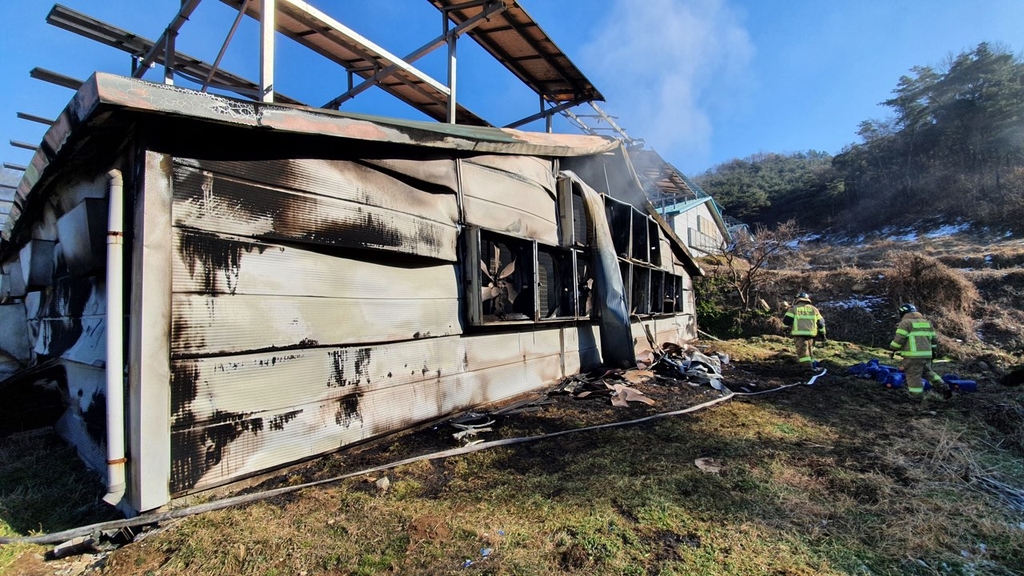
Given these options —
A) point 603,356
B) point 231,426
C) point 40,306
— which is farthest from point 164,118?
point 603,356

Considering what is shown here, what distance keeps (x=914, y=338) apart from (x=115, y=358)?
30.8 feet

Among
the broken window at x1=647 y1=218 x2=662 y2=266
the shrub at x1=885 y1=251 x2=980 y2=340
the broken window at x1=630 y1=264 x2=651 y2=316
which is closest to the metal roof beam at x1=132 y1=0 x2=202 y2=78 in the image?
the broken window at x1=630 y1=264 x2=651 y2=316

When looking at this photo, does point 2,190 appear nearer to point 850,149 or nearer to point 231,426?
point 231,426

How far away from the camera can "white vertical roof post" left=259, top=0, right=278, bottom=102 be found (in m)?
3.77

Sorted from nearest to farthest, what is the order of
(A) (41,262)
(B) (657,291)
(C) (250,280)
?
1. (C) (250,280)
2. (A) (41,262)
3. (B) (657,291)

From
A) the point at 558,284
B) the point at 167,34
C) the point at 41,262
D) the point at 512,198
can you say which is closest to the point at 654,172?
the point at 558,284

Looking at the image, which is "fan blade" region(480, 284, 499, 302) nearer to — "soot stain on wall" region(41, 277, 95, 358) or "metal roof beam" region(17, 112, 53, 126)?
"soot stain on wall" region(41, 277, 95, 358)

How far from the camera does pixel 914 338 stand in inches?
254

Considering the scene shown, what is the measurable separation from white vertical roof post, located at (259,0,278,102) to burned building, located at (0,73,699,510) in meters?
1.02

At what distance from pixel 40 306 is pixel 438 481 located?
4.75m

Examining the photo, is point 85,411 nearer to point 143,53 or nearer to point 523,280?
point 523,280

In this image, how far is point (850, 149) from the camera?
4891cm

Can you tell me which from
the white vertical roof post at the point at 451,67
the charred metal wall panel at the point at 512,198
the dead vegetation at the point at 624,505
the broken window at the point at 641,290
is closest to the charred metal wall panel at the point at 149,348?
the dead vegetation at the point at 624,505

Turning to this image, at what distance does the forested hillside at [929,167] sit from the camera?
32438 mm
